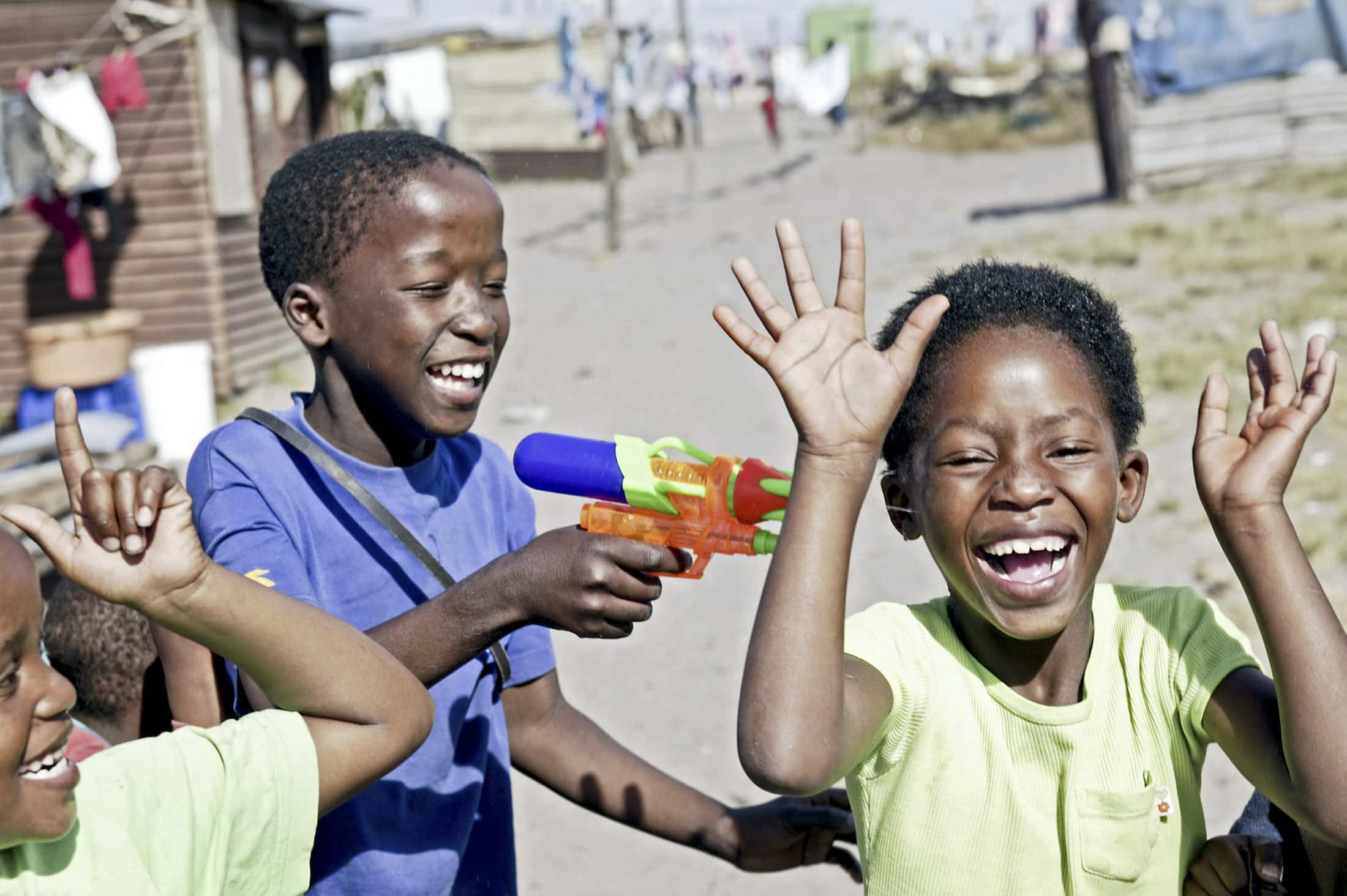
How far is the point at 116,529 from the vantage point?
52.9 inches

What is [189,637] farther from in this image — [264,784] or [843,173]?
[843,173]

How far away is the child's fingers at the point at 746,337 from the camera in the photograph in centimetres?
144

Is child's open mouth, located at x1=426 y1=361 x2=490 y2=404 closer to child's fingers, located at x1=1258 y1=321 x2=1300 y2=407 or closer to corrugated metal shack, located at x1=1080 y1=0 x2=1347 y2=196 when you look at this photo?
child's fingers, located at x1=1258 y1=321 x2=1300 y2=407

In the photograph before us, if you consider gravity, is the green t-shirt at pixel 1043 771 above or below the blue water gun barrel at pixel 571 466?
below

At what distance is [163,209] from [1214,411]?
9.94m

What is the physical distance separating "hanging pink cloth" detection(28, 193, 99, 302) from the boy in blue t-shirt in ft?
27.8

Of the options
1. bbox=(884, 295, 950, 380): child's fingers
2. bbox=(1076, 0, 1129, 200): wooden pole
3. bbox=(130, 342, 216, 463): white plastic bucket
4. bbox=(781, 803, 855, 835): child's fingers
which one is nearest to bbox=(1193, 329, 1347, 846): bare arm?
bbox=(884, 295, 950, 380): child's fingers

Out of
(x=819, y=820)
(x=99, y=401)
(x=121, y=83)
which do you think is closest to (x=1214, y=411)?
(x=819, y=820)

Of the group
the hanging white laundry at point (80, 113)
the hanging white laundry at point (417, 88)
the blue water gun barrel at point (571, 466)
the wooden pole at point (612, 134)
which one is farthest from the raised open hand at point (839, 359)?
the hanging white laundry at point (417, 88)

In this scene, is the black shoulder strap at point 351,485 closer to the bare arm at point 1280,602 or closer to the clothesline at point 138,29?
the bare arm at point 1280,602

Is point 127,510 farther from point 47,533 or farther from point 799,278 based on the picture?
point 799,278


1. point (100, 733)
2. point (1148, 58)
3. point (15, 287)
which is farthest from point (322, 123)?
point (100, 733)

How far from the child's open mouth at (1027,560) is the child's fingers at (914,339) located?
1.17 ft

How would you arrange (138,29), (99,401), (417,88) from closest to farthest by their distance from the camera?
(99,401) → (138,29) → (417,88)
